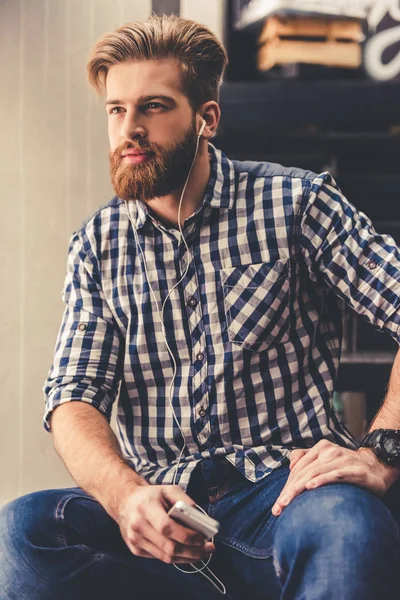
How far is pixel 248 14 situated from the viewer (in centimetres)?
223

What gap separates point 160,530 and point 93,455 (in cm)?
29

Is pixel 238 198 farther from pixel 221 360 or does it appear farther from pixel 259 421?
pixel 259 421

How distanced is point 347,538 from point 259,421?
45 centimetres

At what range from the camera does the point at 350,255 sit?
154cm

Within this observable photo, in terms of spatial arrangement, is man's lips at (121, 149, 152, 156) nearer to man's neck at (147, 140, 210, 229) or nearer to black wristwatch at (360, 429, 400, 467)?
man's neck at (147, 140, 210, 229)

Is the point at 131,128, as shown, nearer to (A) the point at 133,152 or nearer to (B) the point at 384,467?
(A) the point at 133,152

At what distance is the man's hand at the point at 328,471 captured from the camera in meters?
1.24

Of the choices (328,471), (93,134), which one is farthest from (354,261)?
(93,134)

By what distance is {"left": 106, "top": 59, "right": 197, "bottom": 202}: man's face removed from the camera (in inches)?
62.6

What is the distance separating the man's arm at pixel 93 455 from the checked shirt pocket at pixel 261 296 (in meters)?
0.33

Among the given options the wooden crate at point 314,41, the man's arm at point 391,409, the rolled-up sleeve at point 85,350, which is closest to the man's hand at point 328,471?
the man's arm at point 391,409

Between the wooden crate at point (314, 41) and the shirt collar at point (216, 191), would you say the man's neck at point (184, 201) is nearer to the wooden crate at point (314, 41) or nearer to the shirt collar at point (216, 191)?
the shirt collar at point (216, 191)

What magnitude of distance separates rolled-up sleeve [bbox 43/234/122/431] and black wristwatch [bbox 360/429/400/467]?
1.80 feet

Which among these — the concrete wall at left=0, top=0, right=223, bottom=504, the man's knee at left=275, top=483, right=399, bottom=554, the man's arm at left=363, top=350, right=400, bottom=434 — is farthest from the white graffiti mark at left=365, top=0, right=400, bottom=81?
the man's knee at left=275, top=483, right=399, bottom=554
